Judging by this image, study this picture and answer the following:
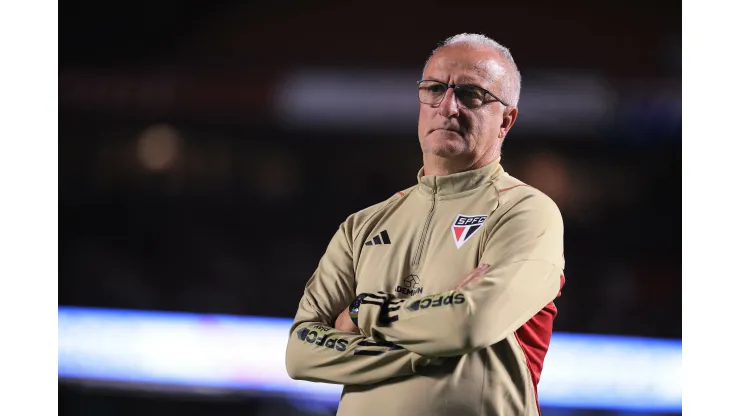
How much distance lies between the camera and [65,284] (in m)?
4.47

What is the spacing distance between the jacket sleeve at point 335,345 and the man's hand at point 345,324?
0.09 feet

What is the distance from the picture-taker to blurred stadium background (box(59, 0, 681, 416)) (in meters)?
3.72

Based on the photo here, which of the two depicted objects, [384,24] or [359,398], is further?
[384,24]

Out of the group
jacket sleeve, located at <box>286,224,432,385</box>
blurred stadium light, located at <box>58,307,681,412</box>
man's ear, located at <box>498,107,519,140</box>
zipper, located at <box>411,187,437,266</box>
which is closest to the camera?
jacket sleeve, located at <box>286,224,432,385</box>

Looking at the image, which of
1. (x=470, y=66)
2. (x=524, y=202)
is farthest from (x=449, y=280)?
(x=470, y=66)

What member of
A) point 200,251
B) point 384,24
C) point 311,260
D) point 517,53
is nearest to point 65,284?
point 200,251

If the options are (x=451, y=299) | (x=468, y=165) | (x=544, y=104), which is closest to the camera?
(x=451, y=299)

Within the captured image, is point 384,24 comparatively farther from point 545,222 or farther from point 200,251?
point 545,222

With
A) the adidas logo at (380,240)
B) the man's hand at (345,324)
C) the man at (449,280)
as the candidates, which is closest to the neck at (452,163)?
the man at (449,280)

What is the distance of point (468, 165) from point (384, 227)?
0.91 feet

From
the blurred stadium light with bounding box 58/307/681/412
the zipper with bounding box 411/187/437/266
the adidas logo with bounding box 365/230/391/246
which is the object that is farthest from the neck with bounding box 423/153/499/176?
the blurred stadium light with bounding box 58/307/681/412

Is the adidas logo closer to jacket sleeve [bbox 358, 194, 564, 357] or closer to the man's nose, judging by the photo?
jacket sleeve [bbox 358, 194, 564, 357]

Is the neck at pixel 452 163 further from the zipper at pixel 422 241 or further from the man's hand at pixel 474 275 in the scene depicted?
the man's hand at pixel 474 275

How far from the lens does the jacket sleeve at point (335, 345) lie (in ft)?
6.21
